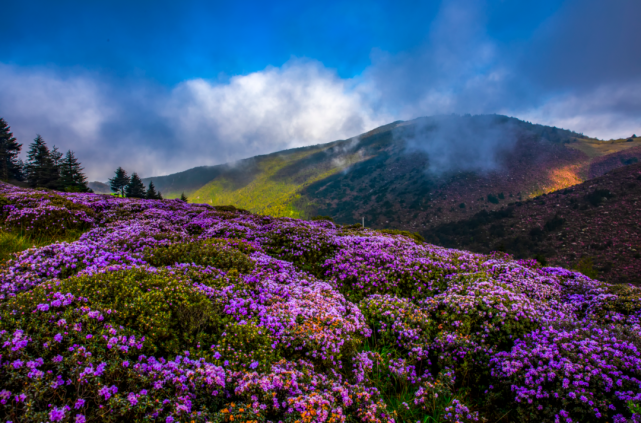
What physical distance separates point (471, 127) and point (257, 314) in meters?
206

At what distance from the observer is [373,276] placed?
8.06 metres

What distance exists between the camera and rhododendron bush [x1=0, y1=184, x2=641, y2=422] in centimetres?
281

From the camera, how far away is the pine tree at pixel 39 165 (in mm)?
50281

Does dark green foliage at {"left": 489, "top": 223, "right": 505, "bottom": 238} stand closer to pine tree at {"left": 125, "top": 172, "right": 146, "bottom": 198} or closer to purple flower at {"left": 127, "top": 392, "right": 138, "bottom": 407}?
purple flower at {"left": 127, "top": 392, "right": 138, "bottom": 407}

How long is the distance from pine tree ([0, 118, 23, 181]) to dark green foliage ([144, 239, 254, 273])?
7739cm

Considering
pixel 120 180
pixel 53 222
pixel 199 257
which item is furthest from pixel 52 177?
pixel 199 257

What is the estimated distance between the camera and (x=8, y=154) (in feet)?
197

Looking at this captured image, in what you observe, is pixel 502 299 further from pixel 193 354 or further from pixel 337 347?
pixel 193 354

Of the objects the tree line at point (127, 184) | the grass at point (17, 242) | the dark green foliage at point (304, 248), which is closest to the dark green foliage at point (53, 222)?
the grass at point (17, 242)

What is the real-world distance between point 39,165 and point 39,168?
2.99 metres

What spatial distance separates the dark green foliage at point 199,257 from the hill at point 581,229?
46142mm

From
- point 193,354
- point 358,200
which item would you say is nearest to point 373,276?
point 193,354

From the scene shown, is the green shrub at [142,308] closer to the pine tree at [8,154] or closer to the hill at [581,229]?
the hill at [581,229]

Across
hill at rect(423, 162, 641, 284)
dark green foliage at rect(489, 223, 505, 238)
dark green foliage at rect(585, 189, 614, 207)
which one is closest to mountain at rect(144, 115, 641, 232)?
hill at rect(423, 162, 641, 284)
